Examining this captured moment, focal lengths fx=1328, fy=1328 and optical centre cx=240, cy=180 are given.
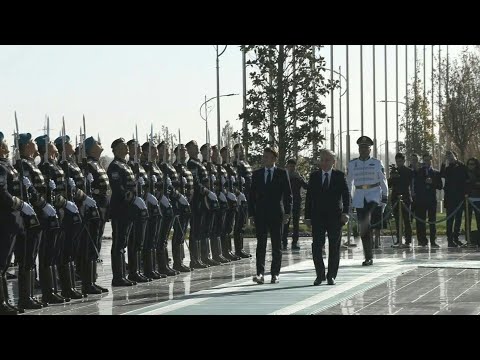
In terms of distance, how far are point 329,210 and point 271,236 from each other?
909 mm

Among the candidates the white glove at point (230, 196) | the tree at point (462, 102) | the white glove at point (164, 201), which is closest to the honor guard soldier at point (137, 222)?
the white glove at point (164, 201)

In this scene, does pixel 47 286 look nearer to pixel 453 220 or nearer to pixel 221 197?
pixel 221 197

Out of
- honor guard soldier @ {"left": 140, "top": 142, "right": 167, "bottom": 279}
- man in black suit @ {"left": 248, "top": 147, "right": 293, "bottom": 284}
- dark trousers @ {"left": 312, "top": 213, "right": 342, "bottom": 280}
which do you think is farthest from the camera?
honor guard soldier @ {"left": 140, "top": 142, "right": 167, "bottom": 279}

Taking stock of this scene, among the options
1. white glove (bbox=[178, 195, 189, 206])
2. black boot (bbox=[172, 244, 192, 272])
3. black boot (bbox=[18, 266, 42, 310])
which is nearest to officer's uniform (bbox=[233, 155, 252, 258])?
black boot (bbox=[172, 244, 192, 272])

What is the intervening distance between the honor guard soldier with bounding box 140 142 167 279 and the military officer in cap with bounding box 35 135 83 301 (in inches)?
96.2

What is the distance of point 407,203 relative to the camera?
1104 inches

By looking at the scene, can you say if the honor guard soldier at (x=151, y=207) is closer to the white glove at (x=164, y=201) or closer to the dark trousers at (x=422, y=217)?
the white glove at (x=164, y=201)

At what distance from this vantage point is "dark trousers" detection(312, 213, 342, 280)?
18312mm

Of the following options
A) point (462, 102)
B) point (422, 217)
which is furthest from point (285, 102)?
point (462, 102)

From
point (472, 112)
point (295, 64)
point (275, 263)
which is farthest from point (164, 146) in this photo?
point (472, 112)

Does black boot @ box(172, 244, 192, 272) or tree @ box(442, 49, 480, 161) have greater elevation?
tree @ box(442, 49, 480, 161)

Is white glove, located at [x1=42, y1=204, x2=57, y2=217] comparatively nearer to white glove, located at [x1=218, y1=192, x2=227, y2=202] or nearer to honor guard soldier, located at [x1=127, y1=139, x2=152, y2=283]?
honor guard soldier, located at [x1=127, y1=139, x2=152, y2=283]

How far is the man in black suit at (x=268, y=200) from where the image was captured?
60.8 ft

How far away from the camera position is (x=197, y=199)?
21.4 meters
